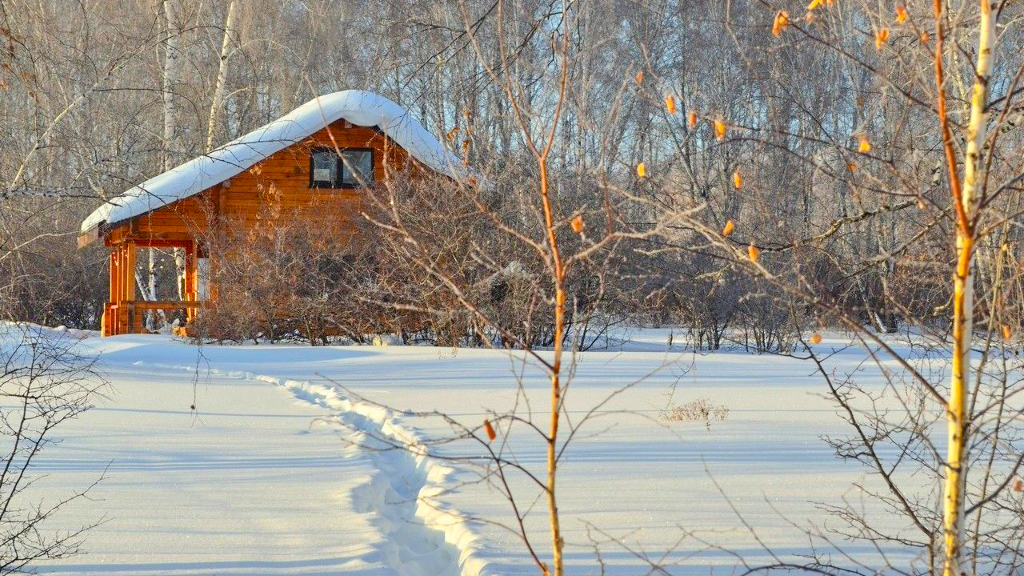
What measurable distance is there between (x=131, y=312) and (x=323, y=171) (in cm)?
471

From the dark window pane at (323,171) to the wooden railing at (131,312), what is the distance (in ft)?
11.1

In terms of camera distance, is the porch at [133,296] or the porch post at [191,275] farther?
the porch post at [191,275]

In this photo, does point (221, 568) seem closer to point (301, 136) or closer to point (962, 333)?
point (962, 333)

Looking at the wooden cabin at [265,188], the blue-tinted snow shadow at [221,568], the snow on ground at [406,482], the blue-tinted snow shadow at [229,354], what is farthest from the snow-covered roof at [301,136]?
the blue-tinted snow shadow at [221,568]

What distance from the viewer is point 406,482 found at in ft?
20.6

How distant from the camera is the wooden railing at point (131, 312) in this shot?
2059cm

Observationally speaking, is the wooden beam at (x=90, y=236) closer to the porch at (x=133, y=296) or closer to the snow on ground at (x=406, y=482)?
the porch at (x=133, y=296)

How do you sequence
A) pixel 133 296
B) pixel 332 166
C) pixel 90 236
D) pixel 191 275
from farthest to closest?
1. pixel 191 275
2. pixel 133 296
3. pixel 90 236
4. pixel 332 166

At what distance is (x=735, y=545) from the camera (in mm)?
4910

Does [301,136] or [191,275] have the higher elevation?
[301,136]

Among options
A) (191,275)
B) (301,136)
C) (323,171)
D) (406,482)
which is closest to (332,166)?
(323,171)

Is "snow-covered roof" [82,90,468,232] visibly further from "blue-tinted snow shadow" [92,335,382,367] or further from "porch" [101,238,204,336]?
"blue-tinted snow shadow" [92,335,382,367]

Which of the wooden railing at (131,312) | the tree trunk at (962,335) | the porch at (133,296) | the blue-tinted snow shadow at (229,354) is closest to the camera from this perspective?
the tree trunk at (962,335)

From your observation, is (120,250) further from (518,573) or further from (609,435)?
(518,573)
